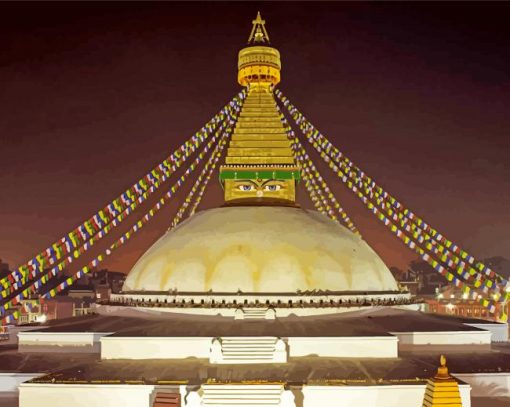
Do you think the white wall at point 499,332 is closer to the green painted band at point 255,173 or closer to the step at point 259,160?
the green painted band at point 255,173

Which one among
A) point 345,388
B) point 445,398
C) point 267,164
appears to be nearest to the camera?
point 445,398

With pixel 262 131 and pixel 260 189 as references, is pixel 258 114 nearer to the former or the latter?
pixel 262 131

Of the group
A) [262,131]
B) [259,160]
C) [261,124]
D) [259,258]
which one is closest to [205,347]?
[259,258]

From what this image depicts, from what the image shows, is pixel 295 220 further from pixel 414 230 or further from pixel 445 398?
pixel 445 398

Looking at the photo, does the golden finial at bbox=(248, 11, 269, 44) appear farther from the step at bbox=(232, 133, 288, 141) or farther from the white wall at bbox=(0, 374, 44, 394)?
the white wall at bbox=(0, 374, 44, 394)

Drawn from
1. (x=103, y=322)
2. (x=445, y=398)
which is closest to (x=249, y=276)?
(x=103, y=322)

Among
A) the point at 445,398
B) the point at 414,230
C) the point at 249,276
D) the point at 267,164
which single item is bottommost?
the point at 445,398

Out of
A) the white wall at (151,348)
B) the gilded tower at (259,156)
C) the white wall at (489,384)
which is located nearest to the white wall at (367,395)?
the white wall at (489,384)

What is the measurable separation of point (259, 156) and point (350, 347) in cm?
694

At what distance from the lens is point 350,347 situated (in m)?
11.9

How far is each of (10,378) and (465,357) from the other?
9.04 metres

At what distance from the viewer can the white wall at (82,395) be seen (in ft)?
34.0

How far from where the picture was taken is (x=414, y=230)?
16.9 meters

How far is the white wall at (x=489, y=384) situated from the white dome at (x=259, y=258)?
13.0 feet
